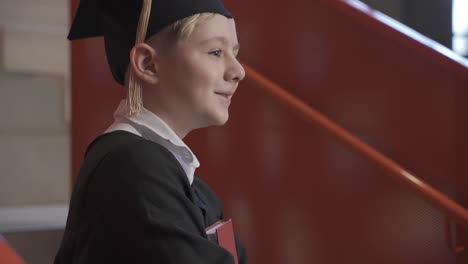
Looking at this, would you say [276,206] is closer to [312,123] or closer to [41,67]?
[312,123]

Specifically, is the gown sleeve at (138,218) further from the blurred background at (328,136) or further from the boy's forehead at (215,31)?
the blurred background at (328,136)

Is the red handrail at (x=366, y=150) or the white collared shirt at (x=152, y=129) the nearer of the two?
the white collared shirt at (x=152, y=129)

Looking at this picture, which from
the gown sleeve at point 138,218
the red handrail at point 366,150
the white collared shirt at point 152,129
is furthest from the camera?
the red handrail at point 366,150

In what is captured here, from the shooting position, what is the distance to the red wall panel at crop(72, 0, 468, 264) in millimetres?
1044

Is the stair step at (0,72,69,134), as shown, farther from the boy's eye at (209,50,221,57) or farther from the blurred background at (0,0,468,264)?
the boy's eye at (209,50,221,57)

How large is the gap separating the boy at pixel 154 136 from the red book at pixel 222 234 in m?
0.02

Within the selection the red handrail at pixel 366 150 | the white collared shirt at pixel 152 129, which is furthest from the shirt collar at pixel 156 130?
the red handrail at pixel 366 150

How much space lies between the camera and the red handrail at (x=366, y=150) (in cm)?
100

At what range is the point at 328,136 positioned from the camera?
1094mm

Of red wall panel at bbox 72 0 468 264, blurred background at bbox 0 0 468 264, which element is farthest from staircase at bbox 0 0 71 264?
red wall panel at bbox 72 0 468 264

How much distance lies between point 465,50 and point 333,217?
111 inches

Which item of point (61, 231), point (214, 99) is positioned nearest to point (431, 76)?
point (214, 99)

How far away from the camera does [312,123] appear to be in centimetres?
111

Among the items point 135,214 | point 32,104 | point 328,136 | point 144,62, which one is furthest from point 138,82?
point 32,104
